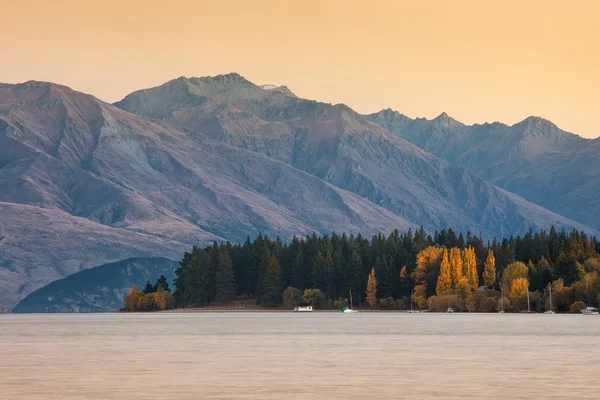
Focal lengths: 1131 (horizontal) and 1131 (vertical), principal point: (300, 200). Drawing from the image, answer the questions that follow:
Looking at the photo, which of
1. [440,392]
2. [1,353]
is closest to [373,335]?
[1,353]

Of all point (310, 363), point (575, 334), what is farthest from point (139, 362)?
point (575, 334)

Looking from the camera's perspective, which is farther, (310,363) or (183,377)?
(310,363)

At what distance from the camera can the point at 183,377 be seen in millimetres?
70500

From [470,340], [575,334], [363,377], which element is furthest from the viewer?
[575,334]

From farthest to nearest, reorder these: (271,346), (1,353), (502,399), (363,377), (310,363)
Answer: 1. (271,346)
2. (1,353)
3. (310,363)
4. (363,377)
5. (502,399)

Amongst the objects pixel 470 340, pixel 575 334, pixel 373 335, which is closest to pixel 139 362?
pixel 470 340

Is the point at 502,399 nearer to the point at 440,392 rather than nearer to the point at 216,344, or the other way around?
the point at 440,392

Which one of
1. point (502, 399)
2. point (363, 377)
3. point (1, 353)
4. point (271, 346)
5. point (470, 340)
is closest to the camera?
point (502, 399)

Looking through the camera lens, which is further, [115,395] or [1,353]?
[1,353]

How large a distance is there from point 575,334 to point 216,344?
150 ft

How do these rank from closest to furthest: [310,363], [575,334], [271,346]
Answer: [310,363] → [271,346] → [575,334]

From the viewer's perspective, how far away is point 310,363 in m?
83.1

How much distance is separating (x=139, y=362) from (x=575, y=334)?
2640 inches

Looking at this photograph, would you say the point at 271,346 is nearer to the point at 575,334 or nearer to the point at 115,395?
the point at 575,334
